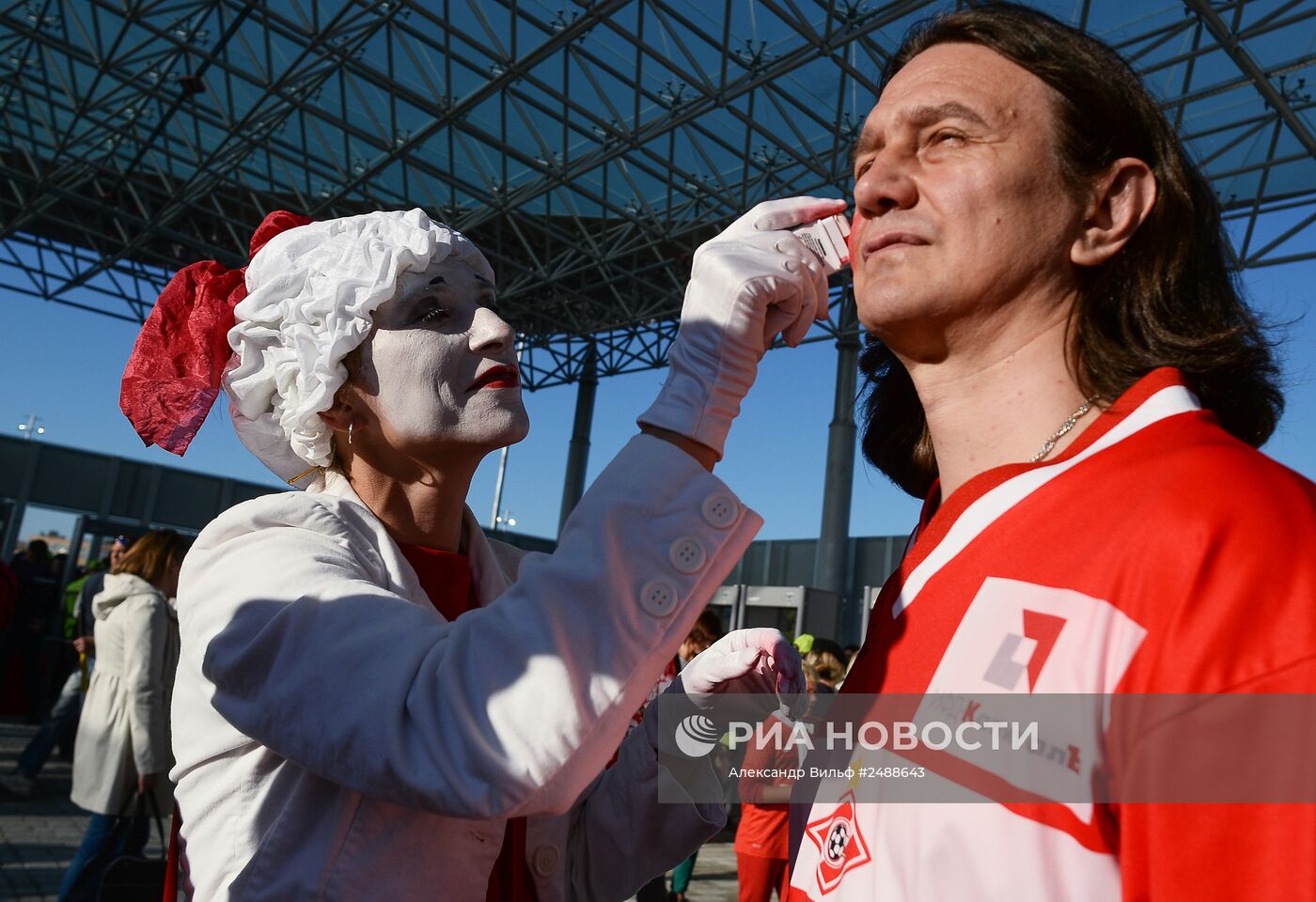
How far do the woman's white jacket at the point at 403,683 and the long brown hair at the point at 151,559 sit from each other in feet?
14.0

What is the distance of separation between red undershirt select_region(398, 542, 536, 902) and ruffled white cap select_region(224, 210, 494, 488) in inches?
13.5

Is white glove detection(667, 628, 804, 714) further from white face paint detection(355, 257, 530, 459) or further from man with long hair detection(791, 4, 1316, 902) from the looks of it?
white face paint detection(355, 257, 530, 459)

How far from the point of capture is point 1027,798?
3.20ft

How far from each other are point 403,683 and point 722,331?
2.10 feet

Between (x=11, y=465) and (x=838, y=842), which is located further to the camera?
(x=11, y=465)

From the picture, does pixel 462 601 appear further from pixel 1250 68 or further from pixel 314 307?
pixel 1250 68

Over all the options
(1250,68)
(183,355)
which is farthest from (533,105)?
(183,355)

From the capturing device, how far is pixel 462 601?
2002mm

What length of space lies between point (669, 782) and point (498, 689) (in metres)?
0.82

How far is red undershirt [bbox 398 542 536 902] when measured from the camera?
1729 mm

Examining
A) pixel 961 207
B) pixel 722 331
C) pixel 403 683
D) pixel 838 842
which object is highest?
pixel 961 207

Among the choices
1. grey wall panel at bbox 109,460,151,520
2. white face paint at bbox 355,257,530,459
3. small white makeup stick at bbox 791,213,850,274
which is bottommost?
white face paint at bbox 355,257,530,459

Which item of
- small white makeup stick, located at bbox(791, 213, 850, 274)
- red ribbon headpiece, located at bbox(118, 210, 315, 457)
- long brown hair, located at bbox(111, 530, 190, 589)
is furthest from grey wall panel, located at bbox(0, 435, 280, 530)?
small white makeup stick, located at bbox(791, 213, 850, 274)

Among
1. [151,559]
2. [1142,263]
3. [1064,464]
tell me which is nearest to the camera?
[1064,464]
